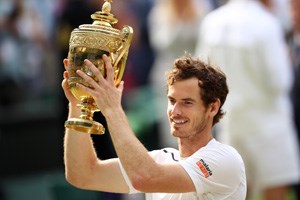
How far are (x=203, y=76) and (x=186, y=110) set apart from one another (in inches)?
7.4

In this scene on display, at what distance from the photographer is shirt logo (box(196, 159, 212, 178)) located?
551 cm

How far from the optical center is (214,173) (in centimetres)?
555

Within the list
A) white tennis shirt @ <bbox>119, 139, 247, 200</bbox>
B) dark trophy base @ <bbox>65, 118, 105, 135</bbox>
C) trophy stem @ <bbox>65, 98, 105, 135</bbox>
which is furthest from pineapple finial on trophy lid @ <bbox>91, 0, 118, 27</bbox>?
white tennis shirt @ <bbox>119, 139, 247, 200</bbox>

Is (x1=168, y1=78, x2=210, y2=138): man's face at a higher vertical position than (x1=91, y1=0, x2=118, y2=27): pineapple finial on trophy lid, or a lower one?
lower

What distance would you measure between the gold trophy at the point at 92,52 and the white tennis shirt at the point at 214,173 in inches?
20.1

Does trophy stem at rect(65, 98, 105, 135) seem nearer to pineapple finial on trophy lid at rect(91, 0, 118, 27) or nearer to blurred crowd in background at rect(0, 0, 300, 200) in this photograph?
pineapple finial on trophy lid at rect(91, 0, 118, 27)

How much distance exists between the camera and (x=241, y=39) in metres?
8.92

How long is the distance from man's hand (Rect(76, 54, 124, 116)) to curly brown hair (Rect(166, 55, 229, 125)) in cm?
44

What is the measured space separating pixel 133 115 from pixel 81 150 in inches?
A: 260

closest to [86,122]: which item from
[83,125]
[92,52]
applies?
[83,125]

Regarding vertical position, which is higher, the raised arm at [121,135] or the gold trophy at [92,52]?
the gold trophy at [92,52]

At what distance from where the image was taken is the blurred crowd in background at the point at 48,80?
1146cm

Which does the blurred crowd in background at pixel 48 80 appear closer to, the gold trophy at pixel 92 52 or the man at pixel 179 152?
the man at pixel 179 152

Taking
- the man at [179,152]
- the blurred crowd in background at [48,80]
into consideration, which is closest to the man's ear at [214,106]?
the man at [179,152]
